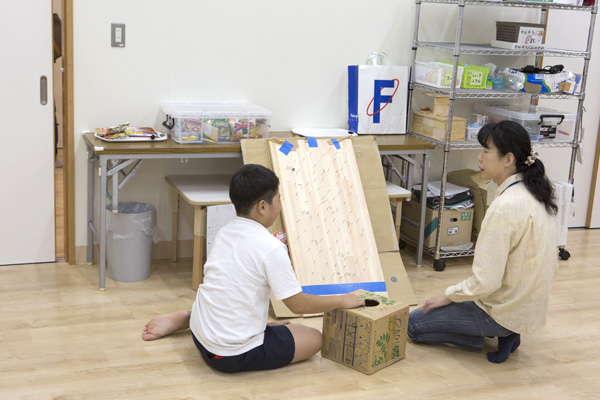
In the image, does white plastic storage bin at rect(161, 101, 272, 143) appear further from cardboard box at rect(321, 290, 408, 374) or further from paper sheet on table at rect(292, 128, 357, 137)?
cardboard box at rect(321, 290, 408, 374)

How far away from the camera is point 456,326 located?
305 centimetres

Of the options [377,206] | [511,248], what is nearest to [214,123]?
[377,206]

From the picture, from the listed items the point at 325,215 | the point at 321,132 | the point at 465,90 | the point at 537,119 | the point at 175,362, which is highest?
the point at 465,90

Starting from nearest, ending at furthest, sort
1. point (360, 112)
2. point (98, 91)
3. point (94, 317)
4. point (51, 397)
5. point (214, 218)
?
point (51, 397)
point (94, 317)
point (214, 218)
point (98, 91)
point (360, 112)

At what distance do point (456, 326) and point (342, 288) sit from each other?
0.63m

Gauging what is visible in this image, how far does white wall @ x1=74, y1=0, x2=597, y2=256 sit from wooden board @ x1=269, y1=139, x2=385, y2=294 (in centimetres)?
53

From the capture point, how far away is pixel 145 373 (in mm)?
2756

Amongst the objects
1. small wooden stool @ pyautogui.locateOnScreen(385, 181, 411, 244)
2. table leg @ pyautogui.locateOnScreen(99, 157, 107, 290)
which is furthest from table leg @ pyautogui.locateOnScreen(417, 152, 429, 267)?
table leg @ pyautogui.locateOnScreen(99, 157, 107, 290)

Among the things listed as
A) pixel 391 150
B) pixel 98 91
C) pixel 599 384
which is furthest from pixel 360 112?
pixel 599 384

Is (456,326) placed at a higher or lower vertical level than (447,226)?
lower

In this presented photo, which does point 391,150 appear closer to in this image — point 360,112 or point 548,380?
point 360,112

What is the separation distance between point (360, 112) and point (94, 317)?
1948mm

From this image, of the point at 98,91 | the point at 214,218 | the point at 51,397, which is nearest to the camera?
the point at 51,397

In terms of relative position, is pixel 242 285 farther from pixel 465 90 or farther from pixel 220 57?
pixel 465 90
